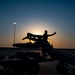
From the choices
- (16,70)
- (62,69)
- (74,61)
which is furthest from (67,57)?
(62,69)

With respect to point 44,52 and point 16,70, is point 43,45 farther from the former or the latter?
point 16,70

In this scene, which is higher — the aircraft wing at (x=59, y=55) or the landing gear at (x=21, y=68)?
the aircraft wing at (x=59, y=55)

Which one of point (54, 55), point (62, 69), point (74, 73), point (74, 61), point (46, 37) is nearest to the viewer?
point (74, 61)

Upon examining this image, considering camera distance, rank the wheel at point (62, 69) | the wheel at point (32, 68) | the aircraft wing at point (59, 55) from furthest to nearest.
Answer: the wheel at point (62, 69) → the wheel at point (32, 68) → the aircraft wing at point (59, 55)

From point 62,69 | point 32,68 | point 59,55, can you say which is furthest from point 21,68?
point 62,69

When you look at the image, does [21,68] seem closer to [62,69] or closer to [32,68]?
[32,68]

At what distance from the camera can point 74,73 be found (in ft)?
38.5

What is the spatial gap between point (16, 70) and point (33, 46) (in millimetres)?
1934

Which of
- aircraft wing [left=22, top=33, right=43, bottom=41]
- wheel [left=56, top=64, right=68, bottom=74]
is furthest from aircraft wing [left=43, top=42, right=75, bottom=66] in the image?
wheel [left=56, top=64, right=68, bottom=74]

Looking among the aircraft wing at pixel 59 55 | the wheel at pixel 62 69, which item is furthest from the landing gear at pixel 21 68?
the wheel at pixel 62 69

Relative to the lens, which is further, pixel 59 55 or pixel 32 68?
pixel 32 68

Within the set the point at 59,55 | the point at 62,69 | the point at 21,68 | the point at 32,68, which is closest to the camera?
the point at 59,55

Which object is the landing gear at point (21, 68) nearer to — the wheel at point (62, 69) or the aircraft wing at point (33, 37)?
the aircraft wing at point (33, 37)

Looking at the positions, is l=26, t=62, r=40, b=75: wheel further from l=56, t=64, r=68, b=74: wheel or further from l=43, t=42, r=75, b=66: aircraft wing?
l=56, t=64, r=68, b=74: wheel
